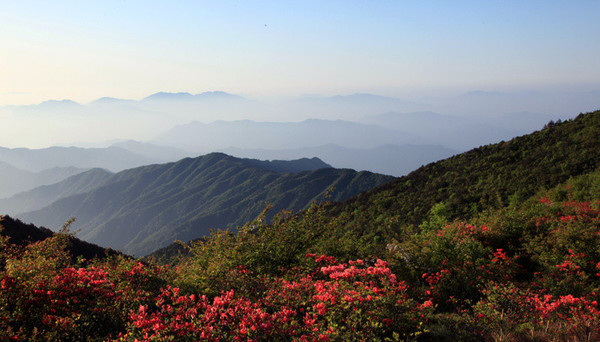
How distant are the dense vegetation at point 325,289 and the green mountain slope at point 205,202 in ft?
331

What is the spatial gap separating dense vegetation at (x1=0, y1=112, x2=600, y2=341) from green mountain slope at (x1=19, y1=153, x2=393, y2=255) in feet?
331

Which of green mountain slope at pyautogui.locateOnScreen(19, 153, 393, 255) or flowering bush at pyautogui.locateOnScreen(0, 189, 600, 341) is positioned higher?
flowering bush at pyautogui.locateOnScreen(0, 189, 600, 341)

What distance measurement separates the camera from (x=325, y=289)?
568 cm

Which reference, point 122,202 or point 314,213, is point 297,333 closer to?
point 314,213

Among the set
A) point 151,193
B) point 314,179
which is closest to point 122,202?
point 151,193

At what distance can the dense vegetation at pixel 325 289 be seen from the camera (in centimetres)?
462

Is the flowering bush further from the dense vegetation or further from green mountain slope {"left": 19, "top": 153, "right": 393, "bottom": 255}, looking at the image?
green mountain slope {"left": 19, "top": 153, "right": 393, "bottom": 255}

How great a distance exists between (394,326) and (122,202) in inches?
8844

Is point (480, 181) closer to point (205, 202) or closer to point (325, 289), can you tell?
point (325, 289)

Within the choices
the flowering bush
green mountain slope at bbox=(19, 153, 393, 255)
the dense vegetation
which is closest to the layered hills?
the dense vegetation

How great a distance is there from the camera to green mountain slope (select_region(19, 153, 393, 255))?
12950 centimetres

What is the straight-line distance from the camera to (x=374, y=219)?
3123 cm

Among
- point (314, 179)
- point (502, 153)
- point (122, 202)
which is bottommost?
point (122, 202)

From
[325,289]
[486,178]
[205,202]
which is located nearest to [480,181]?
[486,178]
